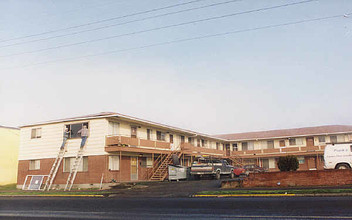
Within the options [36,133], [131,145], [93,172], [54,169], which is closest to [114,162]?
[93,172]

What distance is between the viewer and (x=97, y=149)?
28.1 m

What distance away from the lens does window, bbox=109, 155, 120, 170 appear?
2811 cm

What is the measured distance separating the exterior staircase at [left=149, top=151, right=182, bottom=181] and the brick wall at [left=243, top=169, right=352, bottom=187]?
576 inches

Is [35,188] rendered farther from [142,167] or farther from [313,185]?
[313,185]

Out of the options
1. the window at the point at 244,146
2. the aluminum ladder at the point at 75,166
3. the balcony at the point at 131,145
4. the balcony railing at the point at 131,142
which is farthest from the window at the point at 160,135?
the window at the point at 244,146

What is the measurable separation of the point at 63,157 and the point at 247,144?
32.0 meters

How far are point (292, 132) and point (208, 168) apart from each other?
27065 millimetres

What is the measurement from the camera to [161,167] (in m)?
33.4

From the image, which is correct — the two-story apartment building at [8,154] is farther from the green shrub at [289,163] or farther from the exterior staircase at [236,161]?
the green shrub at [289,163]

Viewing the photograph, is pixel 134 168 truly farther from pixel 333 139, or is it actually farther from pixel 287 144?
pixel 333 139

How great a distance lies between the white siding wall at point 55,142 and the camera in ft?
92.6

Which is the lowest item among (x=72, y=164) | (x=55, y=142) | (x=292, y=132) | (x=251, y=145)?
(x=72, y=164)

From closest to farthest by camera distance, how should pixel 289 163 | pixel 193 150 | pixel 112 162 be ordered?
pixel 289 163 → pixel 112 162 → pixel 193 150

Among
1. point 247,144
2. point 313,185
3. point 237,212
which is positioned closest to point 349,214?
point 237,212
